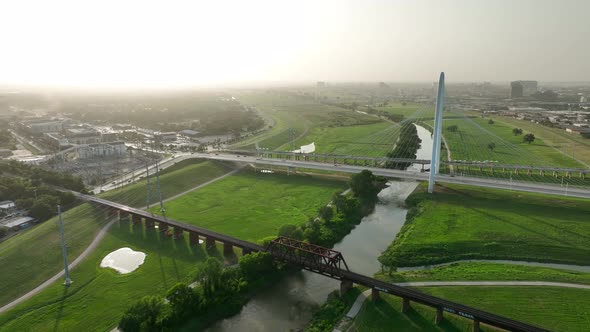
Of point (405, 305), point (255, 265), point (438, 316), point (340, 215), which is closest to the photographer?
point (438, 316)

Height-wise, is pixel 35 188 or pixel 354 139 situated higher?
pixel 354 139

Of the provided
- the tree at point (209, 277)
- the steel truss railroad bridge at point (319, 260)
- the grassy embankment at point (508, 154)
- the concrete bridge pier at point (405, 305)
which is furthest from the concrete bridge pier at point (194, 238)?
the grassy embankment at point (508, 154)

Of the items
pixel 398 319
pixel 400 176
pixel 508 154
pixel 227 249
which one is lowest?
pixel 398 319

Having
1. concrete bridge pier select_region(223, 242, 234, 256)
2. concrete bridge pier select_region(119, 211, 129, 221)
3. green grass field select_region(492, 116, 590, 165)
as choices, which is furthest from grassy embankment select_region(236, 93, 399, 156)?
concrete bridge pier select_region(223, 242, 234, 256)

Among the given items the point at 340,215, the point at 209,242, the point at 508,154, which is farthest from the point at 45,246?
the point at 508,154

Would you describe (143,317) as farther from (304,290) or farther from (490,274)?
(490,274)

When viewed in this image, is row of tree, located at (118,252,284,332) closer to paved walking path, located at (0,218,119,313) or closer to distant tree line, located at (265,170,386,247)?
distant tree line, located at (265,170,386,247)

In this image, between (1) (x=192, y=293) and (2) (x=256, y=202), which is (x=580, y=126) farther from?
(1) (x=192, y=293)
